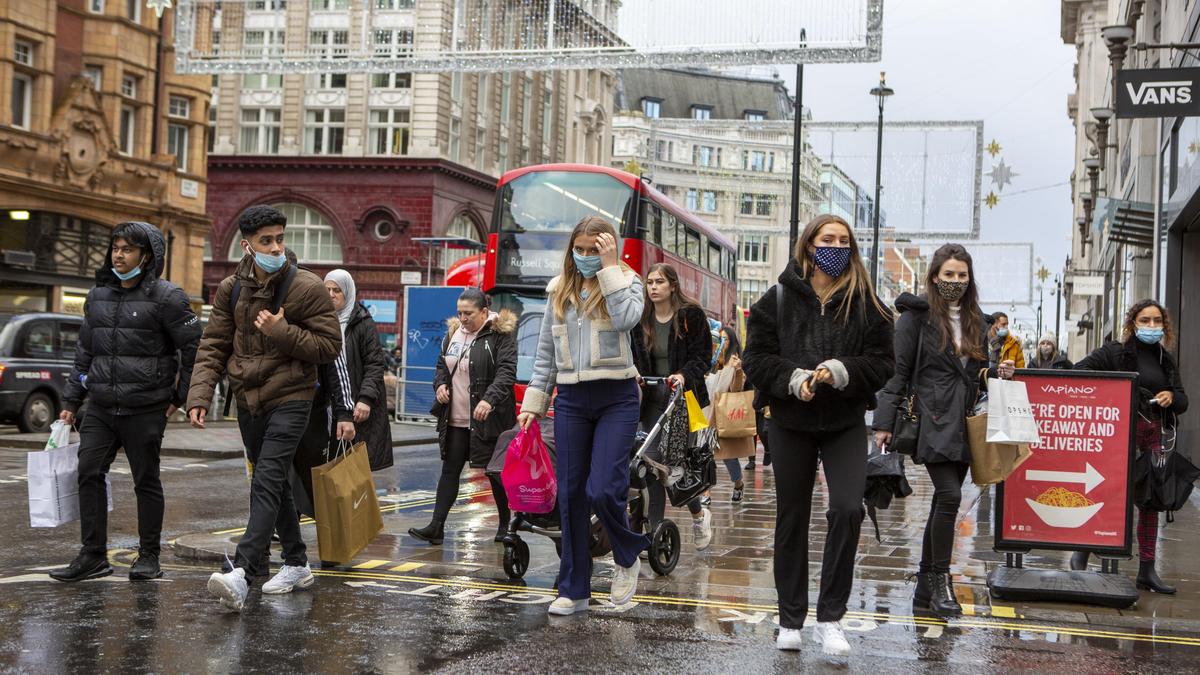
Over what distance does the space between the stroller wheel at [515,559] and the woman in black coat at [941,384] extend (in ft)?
6.82

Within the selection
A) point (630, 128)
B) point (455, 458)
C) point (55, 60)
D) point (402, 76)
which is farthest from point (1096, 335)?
point (630, 128)

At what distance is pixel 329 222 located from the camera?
50.8 m

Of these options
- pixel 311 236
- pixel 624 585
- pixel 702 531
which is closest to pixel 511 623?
pixel 624 585

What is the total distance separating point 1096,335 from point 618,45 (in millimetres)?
26095

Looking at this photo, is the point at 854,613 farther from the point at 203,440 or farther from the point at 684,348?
the point at 203,440

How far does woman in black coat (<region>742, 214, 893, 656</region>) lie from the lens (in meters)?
5.93

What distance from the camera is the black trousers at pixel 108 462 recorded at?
7352mm

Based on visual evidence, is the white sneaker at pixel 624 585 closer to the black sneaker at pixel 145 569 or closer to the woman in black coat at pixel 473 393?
the woman in black coat at pixel 473 393

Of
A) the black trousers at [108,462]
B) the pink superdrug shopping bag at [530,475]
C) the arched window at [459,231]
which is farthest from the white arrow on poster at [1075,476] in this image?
the arched window at [459,231]

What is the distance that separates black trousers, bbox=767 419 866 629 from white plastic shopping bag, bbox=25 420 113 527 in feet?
12.3

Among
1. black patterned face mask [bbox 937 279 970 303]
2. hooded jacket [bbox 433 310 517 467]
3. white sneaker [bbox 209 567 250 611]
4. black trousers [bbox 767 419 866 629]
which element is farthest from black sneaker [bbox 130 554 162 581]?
black patterned face mask [bbox 937 279 970 303]

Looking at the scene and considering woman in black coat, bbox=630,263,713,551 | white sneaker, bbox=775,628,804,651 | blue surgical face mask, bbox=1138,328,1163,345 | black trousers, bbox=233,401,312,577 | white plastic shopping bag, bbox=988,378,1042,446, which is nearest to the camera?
white sneaker, bbox=775,628,804,651

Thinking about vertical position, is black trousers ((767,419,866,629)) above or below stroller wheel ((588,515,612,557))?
above

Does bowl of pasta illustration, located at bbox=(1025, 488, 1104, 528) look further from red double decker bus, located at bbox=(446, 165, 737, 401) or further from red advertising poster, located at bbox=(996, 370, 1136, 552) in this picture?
red double decker bus, located at bbox=(446, 165, 737, 401)
